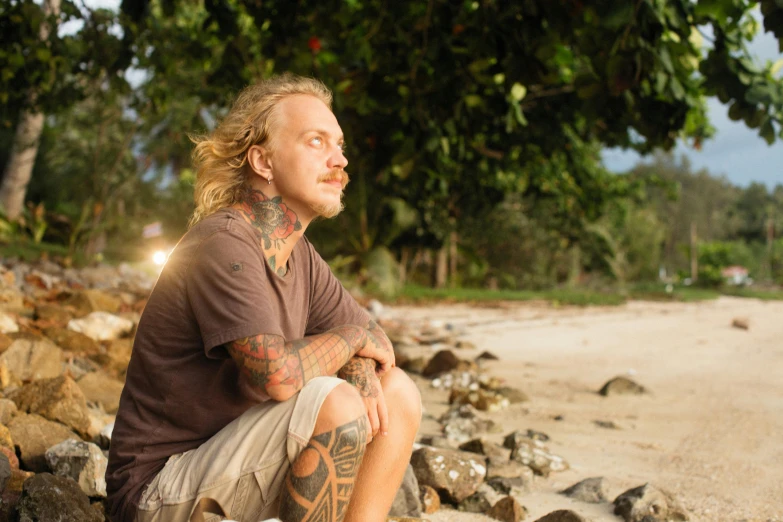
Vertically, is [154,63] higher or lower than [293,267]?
higher

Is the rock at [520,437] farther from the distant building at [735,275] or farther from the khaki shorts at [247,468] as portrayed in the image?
the distant building at [735,275]

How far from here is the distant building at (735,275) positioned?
2343 cm

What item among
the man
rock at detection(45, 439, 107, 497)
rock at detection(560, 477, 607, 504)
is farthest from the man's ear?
rock at detection(560, 477, 607, 504)

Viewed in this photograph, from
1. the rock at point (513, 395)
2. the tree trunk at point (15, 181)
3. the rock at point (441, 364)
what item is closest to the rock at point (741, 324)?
the rock at point (441, 364)

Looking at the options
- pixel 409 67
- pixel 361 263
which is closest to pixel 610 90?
Answer: pixel 409 67

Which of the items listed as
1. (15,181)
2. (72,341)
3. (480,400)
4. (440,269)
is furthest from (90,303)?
(440,269)

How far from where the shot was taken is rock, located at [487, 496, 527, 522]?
96.2 inches

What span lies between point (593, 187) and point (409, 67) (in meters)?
7.68

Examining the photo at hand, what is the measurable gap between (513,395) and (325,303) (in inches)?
96.7

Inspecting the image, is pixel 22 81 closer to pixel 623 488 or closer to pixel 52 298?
pixel 52 298

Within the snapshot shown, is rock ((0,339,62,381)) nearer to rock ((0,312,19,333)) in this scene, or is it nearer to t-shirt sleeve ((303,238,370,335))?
rock ((0,312,19,333))

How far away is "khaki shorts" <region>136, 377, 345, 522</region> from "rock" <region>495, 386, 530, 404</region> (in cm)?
278

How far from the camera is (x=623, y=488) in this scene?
9.17ft

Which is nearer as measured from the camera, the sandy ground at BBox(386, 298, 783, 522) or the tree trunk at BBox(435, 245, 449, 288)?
the sandy ground at BBox(386, 298, 783, 522)
